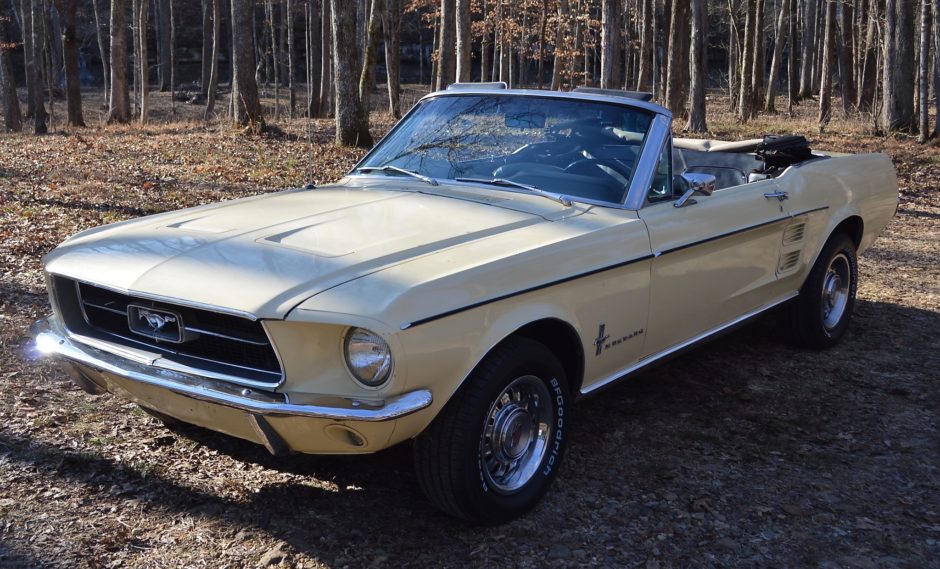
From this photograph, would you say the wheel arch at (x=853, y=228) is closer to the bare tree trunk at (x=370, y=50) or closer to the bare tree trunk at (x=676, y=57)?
the bare tree trunk at (x=370, y=50)

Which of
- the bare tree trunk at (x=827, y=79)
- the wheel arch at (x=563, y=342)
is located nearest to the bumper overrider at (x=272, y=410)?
the wheel arch at (x=563, y=342)

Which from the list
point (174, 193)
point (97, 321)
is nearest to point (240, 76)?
point (174, 193)

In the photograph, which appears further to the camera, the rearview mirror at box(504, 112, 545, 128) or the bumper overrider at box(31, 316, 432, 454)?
the rearview mirror at box(504, 112, 545, 128)

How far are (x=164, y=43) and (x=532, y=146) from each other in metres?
42.0

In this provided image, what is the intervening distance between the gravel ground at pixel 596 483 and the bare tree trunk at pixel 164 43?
124 feet

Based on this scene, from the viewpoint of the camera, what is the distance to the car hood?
316 centimetres

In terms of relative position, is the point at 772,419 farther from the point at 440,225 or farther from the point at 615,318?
the point at 440,225

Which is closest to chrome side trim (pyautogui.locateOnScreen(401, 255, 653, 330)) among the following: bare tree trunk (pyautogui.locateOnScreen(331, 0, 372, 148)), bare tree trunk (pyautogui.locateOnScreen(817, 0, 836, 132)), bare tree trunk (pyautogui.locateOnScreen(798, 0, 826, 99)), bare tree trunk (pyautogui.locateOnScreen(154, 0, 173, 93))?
bare tree trunk (pyautogui.locateOnScreen(331, 0, 372, 148))

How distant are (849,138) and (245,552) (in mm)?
17911

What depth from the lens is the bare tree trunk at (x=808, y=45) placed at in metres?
28.0

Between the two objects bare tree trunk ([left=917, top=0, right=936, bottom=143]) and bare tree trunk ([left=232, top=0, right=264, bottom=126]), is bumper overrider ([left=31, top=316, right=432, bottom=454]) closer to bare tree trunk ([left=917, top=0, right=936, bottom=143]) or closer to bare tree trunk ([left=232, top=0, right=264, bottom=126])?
bare tree trunk ([left=232, top=0, right=264, bottom=126])

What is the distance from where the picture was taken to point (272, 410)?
2.98 meters

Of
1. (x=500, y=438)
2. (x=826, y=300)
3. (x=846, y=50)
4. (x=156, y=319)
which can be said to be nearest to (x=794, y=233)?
(x=826, y=300)

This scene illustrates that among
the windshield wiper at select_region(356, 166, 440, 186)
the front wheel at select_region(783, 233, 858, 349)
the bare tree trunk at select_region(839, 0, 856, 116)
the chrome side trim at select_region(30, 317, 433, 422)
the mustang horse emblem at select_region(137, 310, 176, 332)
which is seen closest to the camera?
the chrome side trim at select_region(30, 317, 433, 422)
